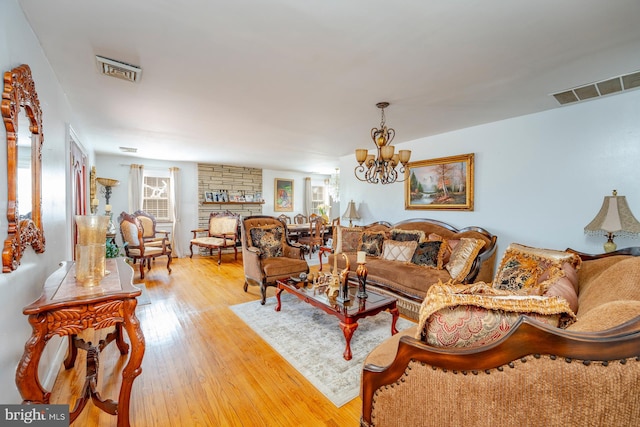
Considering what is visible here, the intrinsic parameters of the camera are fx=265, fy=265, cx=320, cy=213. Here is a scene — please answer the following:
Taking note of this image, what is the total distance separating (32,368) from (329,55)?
248 centimetres

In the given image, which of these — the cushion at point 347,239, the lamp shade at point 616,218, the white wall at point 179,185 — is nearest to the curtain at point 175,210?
the white wall at point 179,185

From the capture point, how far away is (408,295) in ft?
10.7

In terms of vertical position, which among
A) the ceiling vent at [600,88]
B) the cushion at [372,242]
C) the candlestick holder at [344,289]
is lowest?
the candlestick holder at [344,289]

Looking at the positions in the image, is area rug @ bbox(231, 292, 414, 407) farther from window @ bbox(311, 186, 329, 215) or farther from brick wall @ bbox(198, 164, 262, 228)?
window @ bbox(311, 186, 329, 215)

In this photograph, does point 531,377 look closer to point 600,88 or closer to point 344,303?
point 344,303

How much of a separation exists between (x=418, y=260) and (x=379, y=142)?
1.75 meters

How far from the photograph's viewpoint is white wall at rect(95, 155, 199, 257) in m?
5.99

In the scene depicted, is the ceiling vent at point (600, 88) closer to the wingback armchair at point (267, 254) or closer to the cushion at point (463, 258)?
the cushion at point (463, 258)

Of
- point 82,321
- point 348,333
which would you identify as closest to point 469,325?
point 348,333

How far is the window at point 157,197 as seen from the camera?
21.5 ft

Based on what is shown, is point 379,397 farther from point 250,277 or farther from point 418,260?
point 250,277

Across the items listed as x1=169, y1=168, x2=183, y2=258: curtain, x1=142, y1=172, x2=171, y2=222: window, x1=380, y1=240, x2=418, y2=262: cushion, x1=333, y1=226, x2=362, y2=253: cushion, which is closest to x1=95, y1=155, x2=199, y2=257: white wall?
x1=169, y1=168, x2=183, y2=258: curtain

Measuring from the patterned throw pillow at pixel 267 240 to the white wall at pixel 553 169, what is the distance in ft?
8.44

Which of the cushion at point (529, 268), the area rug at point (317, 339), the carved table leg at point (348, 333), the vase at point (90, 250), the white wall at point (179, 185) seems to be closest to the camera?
the vase at point (90, 250)
